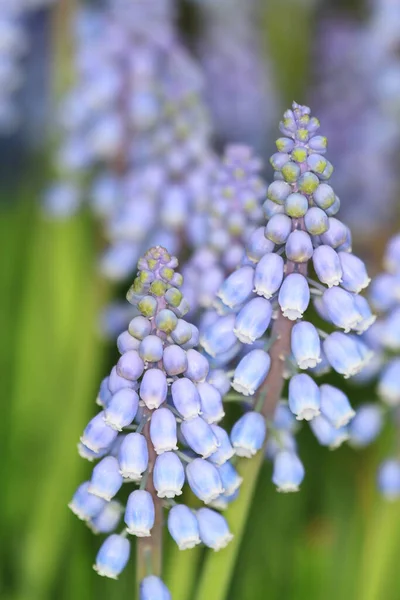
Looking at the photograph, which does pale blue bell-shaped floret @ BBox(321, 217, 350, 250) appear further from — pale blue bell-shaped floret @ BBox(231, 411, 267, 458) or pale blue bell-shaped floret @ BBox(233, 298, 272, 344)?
pale blue bell-shaped floret @ BBox(231, 411, 267, 458)

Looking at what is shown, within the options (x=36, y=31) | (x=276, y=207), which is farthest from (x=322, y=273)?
(x=36, y=31)

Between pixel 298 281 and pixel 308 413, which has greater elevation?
pixel 298 281

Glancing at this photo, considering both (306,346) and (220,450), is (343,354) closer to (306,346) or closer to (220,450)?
(306,346)

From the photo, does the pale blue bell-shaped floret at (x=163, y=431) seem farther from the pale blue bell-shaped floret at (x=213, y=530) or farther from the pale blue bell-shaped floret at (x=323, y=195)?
the pale blue bell-shaped floret at (x=323, y=195)

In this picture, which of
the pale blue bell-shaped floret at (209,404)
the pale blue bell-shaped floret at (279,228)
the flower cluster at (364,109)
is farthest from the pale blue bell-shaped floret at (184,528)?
the flower cluster at (364,109)

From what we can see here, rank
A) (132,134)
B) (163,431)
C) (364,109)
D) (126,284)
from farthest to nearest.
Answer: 1. (364,109)
2. (126,284)
3. (132,134)
4. (163,431)

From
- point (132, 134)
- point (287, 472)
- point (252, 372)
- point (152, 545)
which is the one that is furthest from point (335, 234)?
point (132, 134)
